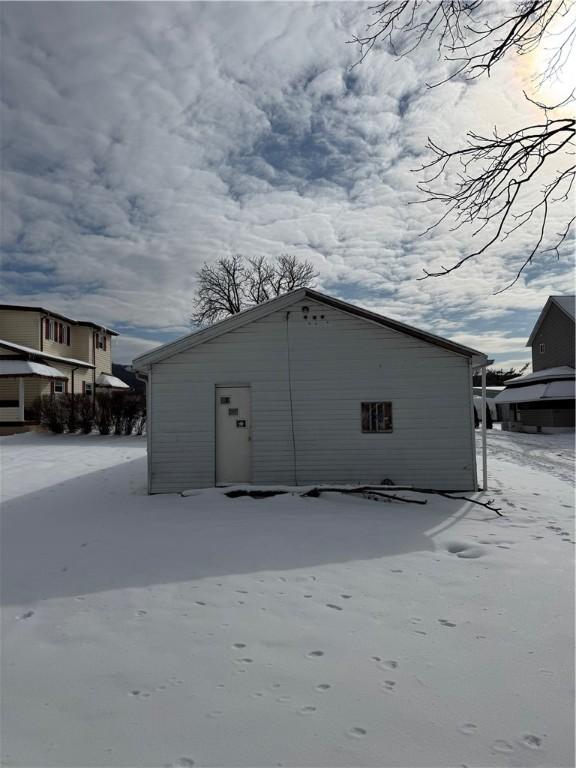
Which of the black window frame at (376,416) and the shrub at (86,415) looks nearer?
the black window frame at (376,416)

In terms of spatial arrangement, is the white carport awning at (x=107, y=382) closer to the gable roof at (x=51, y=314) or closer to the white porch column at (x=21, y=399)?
the gable roof at (x=51, y=314)

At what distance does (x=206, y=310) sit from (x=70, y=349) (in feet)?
34.1

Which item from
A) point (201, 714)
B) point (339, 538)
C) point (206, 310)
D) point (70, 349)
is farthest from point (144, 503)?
point (206, 310)

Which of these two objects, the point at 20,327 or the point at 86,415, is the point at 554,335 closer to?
the point at 86,415

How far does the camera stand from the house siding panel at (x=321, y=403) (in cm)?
1023

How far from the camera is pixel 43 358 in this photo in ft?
82.3

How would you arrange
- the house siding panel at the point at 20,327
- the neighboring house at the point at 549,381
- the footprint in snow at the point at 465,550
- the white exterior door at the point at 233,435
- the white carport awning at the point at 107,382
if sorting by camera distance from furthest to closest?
the white carport awning at the point at 107,382 < the neighboring house at the point at 549,381 < the house siding panel at the point at 20,327 < the white exterior door at the point at 233,435 < the footprint in snow at the point at 465,550

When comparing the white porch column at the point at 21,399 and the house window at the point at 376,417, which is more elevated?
the white porch column at the point at 21,399

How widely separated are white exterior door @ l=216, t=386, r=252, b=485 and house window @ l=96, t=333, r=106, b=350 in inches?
1002

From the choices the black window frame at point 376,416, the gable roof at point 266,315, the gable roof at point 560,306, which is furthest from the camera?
the gable roof at point 560,306

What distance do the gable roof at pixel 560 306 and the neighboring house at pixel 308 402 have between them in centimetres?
2212

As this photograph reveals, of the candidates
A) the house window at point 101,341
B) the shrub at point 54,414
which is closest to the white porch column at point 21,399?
the shrub at point 54,414

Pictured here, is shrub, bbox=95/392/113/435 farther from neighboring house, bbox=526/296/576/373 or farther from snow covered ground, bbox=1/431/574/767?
neighboring house, bbox=526/296/576/373

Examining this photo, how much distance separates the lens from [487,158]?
448 cm
